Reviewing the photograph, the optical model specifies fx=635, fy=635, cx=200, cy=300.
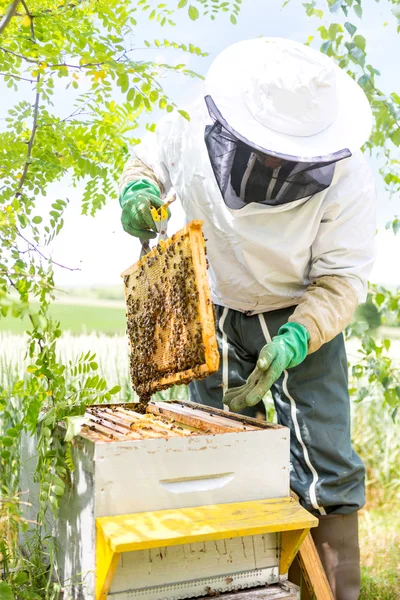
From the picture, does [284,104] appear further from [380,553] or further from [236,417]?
[380,553]

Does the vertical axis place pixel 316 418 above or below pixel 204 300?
below

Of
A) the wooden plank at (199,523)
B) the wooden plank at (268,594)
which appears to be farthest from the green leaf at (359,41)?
the wooden plank at (268,594)

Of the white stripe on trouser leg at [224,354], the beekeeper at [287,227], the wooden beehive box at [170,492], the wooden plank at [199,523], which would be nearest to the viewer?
the wooden plank at [199,523]

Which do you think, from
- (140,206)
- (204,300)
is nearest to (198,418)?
(204,300)

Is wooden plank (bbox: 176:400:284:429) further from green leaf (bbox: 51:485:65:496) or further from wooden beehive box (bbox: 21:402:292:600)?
green leaf (bbox: 51:485:65:496)

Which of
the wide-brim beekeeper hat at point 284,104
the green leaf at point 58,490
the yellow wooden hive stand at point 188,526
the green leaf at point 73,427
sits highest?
the wide-brim beekeeper hat at point 284,104

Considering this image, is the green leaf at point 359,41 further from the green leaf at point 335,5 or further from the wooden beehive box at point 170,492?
the wooden beehive box at point 170,492

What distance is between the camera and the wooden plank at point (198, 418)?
7.40 ft

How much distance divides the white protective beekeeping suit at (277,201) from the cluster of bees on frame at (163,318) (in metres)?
0.40

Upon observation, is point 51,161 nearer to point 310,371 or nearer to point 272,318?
point 272,318

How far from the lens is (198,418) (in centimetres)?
245

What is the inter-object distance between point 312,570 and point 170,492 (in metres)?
0.78

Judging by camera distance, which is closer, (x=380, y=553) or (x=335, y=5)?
(x=335, y=5)

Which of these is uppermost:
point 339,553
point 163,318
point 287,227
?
point 287,227
